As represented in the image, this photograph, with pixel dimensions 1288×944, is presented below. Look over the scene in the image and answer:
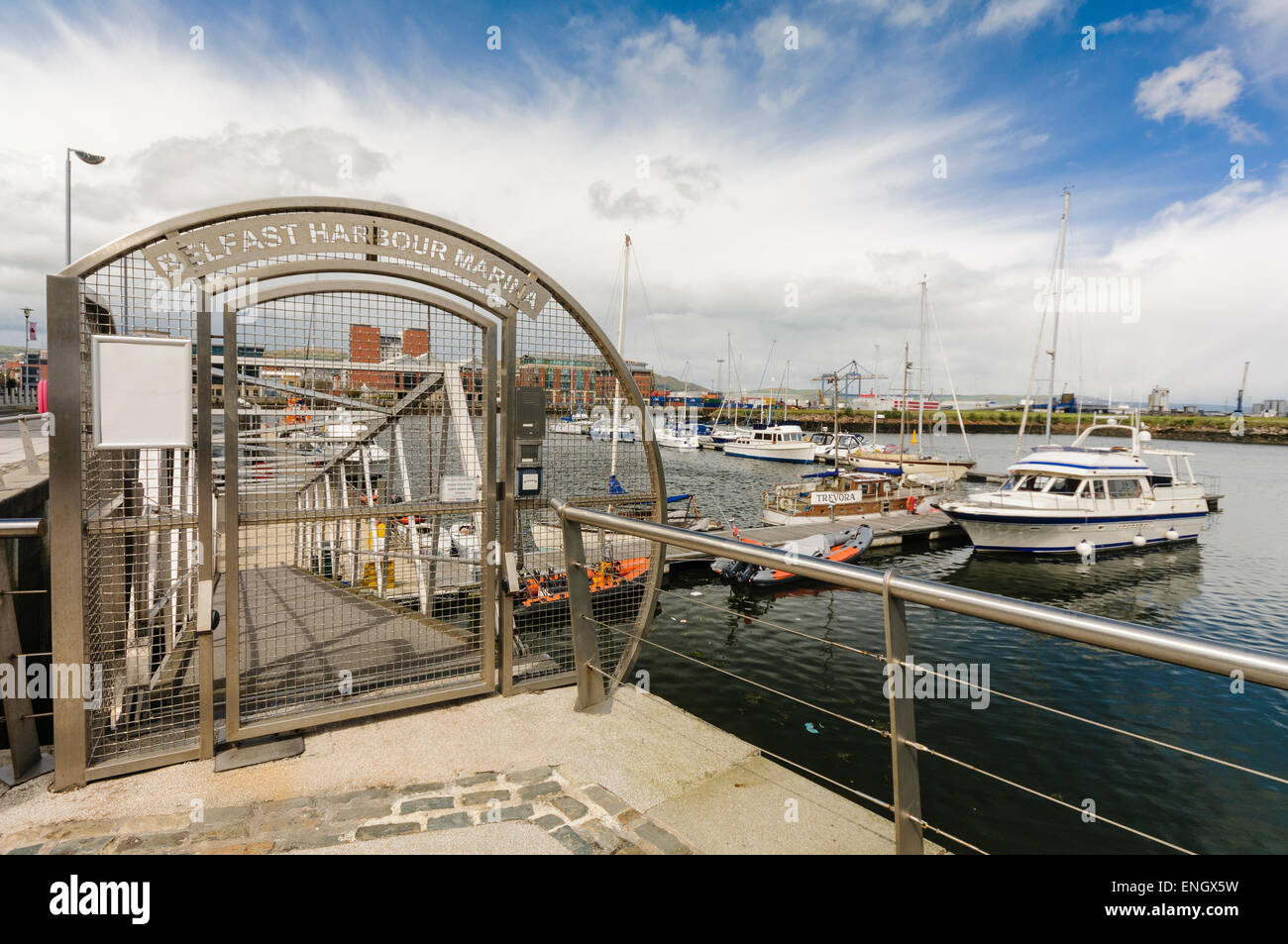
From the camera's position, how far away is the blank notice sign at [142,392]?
3.08m

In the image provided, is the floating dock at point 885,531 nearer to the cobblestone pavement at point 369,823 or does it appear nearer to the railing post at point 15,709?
the cobblestone pavement at point 369,823

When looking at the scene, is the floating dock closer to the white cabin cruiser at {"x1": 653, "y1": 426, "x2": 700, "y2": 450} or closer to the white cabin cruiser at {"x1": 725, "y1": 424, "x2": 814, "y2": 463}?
the white cabin cruiser at {"x1": 725, "y1": 424, "x2": 814, "y2": 463}

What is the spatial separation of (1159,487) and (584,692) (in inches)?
1098

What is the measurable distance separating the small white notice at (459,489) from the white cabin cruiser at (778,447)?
50465mm

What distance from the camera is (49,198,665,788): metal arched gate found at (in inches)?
123

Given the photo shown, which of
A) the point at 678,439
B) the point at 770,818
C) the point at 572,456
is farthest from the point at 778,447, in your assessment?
the point at 770,818

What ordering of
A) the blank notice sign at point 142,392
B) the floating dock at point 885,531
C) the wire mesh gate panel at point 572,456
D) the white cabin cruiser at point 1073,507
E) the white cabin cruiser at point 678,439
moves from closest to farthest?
the blank notice sign at point 142,392 → the wire mesh gate panel at point 572,456 → the floating dock at point 885,531 → the white cabin cruiser at point 1073,507 → the white cabin cruiser at point 678,439

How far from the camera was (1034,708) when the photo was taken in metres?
11.8

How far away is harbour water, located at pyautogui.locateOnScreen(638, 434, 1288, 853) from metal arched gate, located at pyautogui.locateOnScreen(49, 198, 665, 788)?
260 cm

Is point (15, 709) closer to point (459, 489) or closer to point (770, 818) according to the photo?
point (459, 489)

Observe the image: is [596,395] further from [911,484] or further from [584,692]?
[911,484]

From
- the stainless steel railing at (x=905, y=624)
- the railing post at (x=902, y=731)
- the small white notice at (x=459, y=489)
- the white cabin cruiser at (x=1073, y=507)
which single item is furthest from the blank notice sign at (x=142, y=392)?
the white cabin cruiser at (x=1073, y=507)

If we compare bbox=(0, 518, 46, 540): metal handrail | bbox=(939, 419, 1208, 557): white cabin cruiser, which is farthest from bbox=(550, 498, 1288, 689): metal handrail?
bbox=(939, 419, 1208, 557): white cabin cruiser
